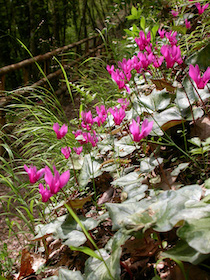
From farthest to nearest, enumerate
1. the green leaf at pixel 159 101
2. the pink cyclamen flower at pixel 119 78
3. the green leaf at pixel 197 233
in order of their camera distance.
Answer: the pink cyclamen flower at pixel 119 78, the green leaf at pixel 159 101, the green leaf at pixel 197 233

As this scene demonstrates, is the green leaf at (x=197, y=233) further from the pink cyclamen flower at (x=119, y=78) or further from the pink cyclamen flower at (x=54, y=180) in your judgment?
the pink cyclamen flower at (x=119, y=78)

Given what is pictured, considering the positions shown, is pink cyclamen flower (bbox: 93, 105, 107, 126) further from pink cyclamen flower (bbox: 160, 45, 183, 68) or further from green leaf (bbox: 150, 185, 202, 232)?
green leaf (bbox: 150, 185, 202, 232)

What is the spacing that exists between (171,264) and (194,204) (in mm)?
208

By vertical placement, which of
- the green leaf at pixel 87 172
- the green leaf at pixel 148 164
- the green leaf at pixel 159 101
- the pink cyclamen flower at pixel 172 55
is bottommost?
the green leaf at pixel 87 172

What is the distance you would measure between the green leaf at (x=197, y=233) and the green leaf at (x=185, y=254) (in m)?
0.03

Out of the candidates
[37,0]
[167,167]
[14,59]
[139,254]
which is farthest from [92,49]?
[139,254]

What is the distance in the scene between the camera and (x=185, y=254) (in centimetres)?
60

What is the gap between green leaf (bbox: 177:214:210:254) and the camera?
1.81 feet

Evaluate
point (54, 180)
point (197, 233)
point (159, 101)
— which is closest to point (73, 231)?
point (54, 180)

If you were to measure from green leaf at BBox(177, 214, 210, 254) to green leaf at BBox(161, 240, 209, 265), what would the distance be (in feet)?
0.10

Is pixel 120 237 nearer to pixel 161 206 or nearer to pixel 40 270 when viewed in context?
pixel 161 206

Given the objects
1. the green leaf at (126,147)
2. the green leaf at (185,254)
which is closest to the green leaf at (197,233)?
the green leaf at (185,254)

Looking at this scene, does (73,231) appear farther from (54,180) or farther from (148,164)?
(148,164)

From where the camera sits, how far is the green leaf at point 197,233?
0.55m
